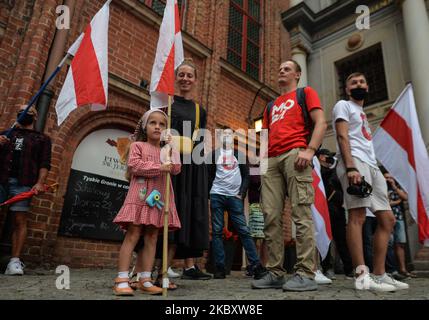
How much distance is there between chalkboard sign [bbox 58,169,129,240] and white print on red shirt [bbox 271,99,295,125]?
3.37 metres

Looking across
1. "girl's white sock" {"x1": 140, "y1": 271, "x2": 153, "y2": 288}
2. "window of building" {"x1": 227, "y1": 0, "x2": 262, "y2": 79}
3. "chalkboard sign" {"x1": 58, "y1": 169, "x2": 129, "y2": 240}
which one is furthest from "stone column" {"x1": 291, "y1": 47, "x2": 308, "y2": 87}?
"girl's white sock" {"x1": 140, "y1": 271, "x2": 153, "y2": 288}

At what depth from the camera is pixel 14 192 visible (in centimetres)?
364

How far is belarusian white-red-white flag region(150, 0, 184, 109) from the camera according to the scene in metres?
2.72

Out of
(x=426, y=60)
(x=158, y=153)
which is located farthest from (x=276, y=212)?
(x=426, y=60)

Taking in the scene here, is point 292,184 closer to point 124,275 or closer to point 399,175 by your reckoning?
point 124,275

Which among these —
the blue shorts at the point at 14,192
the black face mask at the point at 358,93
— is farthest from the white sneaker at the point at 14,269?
the black face mask at the point at 358,93

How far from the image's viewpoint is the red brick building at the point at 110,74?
439 cm

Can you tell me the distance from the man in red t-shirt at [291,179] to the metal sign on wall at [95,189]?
3.25 metres

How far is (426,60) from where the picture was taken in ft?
24.5

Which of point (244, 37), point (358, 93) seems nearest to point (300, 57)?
point (244, 37)

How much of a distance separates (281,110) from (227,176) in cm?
168

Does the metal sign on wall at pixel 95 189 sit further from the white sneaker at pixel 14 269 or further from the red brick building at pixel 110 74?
the white sneaker at pixel 14 269

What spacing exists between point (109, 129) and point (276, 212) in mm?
3898

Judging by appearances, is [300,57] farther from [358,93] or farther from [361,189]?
[361,189]
